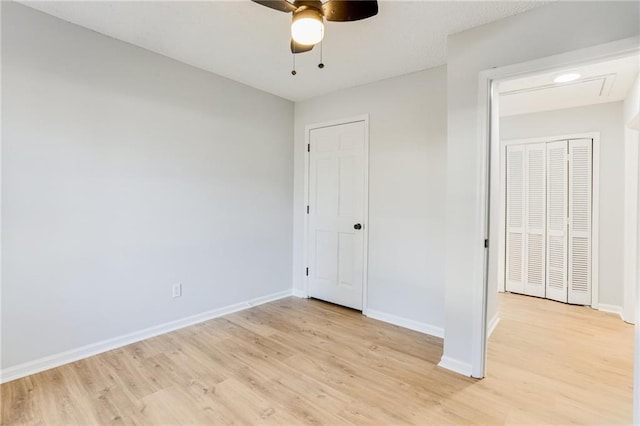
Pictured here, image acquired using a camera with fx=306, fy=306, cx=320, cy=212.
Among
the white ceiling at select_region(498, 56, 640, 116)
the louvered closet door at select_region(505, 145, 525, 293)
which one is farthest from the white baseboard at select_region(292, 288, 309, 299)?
the white ceiling at select_region(498, 56, 640, 116)

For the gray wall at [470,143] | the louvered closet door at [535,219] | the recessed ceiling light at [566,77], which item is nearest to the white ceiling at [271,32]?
the gray wall at [470,143]

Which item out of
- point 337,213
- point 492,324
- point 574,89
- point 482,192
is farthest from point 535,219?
point 337,213

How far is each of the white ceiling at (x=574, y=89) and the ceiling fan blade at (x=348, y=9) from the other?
1.50 meters

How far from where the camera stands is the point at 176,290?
2973 millimetres

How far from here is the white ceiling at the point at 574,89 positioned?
2.67m

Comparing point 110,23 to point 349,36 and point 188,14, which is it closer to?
point 188,14

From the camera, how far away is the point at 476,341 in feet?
7.29

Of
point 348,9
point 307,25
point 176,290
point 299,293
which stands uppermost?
point 348,9

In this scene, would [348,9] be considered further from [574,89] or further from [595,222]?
[595,222]

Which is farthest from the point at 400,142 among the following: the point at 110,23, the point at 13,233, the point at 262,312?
the point at 13,233

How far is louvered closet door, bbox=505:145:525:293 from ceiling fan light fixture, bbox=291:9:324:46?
146 inches

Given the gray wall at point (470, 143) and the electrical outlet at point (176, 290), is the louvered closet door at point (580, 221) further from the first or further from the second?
the electrical outlet at point (176, 290)

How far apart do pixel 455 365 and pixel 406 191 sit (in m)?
1.60

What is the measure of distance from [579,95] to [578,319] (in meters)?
2.45
